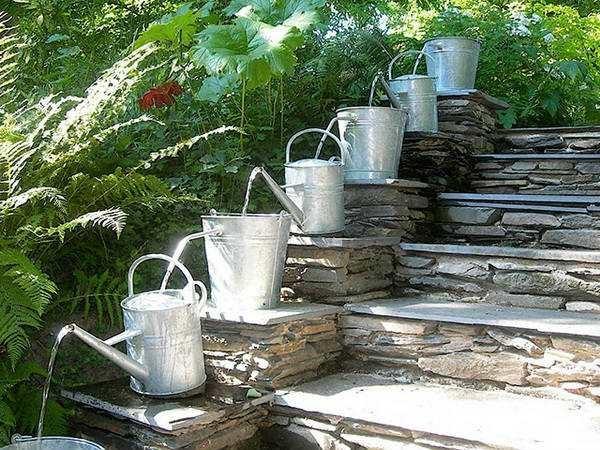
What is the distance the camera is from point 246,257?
2.35 m

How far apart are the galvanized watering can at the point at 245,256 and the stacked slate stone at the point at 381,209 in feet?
1.87

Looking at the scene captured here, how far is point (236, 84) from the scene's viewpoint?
3031 mm

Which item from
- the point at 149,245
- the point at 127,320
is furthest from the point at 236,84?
the point at 127,320

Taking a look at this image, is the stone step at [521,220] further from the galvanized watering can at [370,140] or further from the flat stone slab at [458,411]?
the flat stone slab at [458,411]

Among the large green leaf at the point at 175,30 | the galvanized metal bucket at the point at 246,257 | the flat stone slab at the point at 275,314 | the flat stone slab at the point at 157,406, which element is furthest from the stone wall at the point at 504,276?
the large green leaf at the point at 175,30

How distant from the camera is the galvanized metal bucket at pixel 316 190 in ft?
8.68

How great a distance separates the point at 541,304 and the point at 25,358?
1911 mm

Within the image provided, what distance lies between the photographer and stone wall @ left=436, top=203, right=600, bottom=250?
9.24 feet

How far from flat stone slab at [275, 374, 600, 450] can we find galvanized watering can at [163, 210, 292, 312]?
0.35m

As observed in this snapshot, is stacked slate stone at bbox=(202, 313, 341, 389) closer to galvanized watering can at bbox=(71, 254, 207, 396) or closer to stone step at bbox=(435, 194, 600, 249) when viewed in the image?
galvanized watering can at bbox=(71, 254, 207, 396)

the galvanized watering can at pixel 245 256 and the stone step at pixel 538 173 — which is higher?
the stone step at pixel 538 173

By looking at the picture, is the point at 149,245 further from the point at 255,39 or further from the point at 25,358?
the point at 255,39

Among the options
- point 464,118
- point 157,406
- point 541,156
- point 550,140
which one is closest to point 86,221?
point 157,406

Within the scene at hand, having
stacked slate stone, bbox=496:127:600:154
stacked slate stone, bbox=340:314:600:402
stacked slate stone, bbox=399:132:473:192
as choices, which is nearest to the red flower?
stacked slate stone, bbox=399:132:473:192
